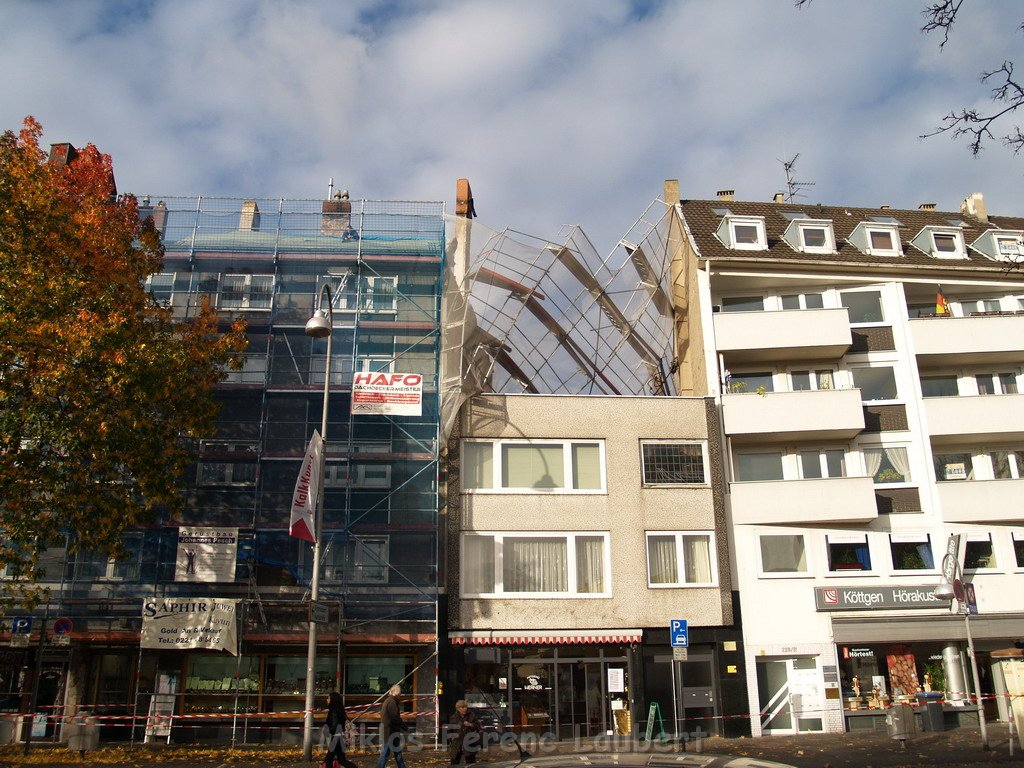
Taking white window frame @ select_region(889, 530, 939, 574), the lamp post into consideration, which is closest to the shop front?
the lamp post

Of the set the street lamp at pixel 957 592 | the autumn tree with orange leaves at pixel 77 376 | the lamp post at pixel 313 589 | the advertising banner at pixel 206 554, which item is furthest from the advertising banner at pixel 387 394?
the street lamp at pixel 957 592

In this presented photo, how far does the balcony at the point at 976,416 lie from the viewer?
1039 inches

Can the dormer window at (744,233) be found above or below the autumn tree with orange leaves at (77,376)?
above

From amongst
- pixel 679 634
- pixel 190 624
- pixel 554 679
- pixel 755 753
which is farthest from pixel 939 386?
pixel 190 624

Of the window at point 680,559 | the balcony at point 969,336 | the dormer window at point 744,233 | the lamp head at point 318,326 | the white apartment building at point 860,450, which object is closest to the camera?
the lamp head at point 318,326

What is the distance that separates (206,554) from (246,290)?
766 centimetres

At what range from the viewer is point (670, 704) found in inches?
938

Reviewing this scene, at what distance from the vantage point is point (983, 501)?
25.8 meters

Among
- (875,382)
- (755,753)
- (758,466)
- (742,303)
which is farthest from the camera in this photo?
(742,303)

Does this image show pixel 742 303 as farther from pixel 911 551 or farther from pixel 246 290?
pixel 246 290

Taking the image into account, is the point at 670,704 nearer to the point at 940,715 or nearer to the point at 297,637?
the point at 940,715

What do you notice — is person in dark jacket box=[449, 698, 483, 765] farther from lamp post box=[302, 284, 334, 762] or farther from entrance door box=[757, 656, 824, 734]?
entrance door box=[757, 656, 824, 734]

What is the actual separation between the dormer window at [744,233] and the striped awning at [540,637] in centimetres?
1362

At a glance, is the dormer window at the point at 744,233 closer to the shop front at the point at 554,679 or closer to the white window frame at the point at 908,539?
the white window frame at the point at 908,539
